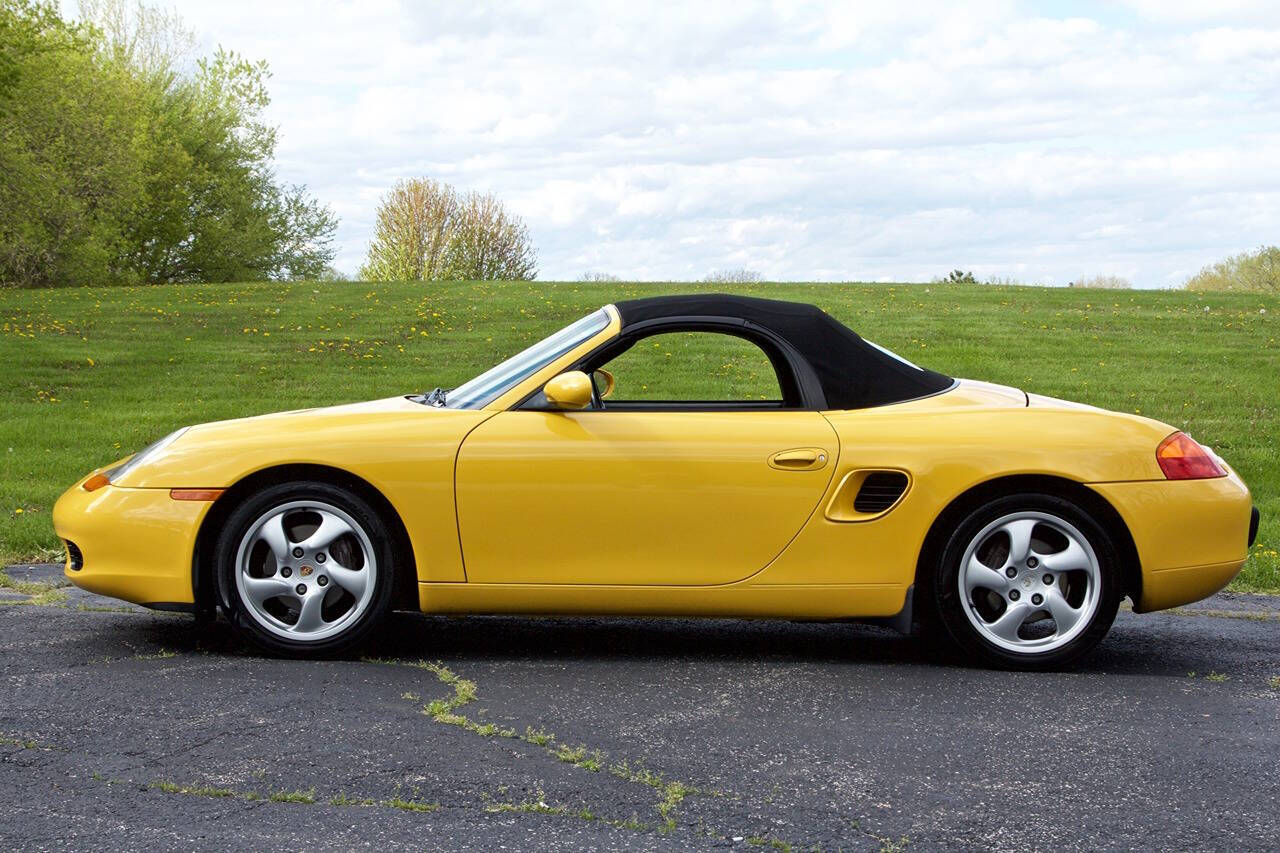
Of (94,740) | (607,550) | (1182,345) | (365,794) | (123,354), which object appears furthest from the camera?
(1182,345)

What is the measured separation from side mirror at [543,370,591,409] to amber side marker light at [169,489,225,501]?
1284 mm

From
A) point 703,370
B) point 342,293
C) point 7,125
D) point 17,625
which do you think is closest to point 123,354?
point 703,370

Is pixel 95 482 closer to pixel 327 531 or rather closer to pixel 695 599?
pixel 327 531

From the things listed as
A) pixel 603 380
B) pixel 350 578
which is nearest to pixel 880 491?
pixel 603 380

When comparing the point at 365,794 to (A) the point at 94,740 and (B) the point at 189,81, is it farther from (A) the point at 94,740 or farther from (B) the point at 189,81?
(B) the point at 189,81

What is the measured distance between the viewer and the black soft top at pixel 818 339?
17.0 ft

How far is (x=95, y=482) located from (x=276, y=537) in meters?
0.81

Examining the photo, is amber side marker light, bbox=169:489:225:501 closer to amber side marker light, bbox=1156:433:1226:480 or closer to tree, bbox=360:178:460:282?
amber side marker light, bbox=1156:433:1226:480

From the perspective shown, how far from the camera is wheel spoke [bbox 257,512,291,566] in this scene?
5004 mm

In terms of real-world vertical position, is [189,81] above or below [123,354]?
above

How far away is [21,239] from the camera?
33094mm

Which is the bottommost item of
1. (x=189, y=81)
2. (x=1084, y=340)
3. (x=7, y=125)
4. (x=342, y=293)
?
(x=1084, y=340)

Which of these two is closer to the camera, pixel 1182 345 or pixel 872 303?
pixel 1182 345

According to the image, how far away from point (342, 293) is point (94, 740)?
27.2 m
